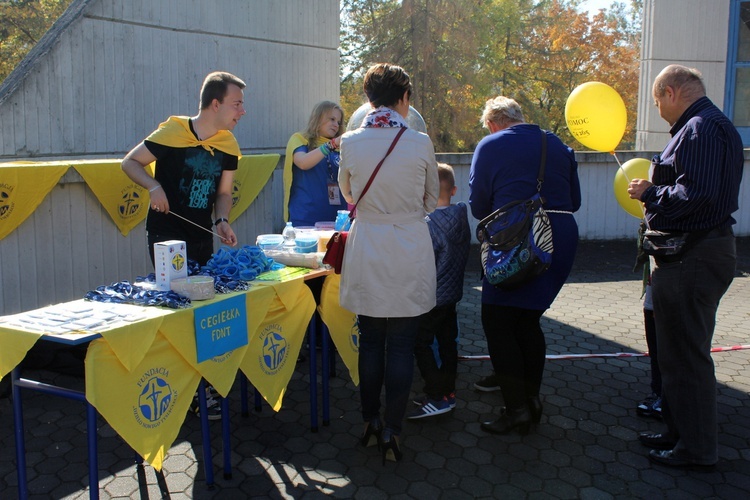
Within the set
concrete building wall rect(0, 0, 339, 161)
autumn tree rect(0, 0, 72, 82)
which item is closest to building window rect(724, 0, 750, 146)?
concrete building wall rect(0, 0, 339, 161)

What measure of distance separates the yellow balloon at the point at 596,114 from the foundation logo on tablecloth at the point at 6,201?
11.8ft

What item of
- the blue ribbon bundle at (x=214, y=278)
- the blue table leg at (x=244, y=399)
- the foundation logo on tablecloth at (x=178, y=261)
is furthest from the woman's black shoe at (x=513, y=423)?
the foundation logo on tablecloth at (x=178, y=261)

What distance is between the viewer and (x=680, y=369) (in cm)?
330

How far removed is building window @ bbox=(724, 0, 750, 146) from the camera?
12156 mm

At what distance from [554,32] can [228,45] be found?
827 inches

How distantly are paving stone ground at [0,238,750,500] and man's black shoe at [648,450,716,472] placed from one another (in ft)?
0.12

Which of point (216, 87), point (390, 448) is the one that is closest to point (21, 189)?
point (216, 87)

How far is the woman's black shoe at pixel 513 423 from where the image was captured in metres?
3.74

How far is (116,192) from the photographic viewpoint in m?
5.00

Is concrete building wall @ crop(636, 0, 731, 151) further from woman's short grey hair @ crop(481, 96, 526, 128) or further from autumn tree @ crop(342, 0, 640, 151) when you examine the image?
autumn tree @ crop(342, 0, 640, 151)

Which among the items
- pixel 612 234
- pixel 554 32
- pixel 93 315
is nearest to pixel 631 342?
pixel 93 315

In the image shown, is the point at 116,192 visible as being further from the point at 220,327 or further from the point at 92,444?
the point at 92,444

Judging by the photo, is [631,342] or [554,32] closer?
[631,342]

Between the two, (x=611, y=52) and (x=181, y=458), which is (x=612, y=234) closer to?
(x=181, y=458)
